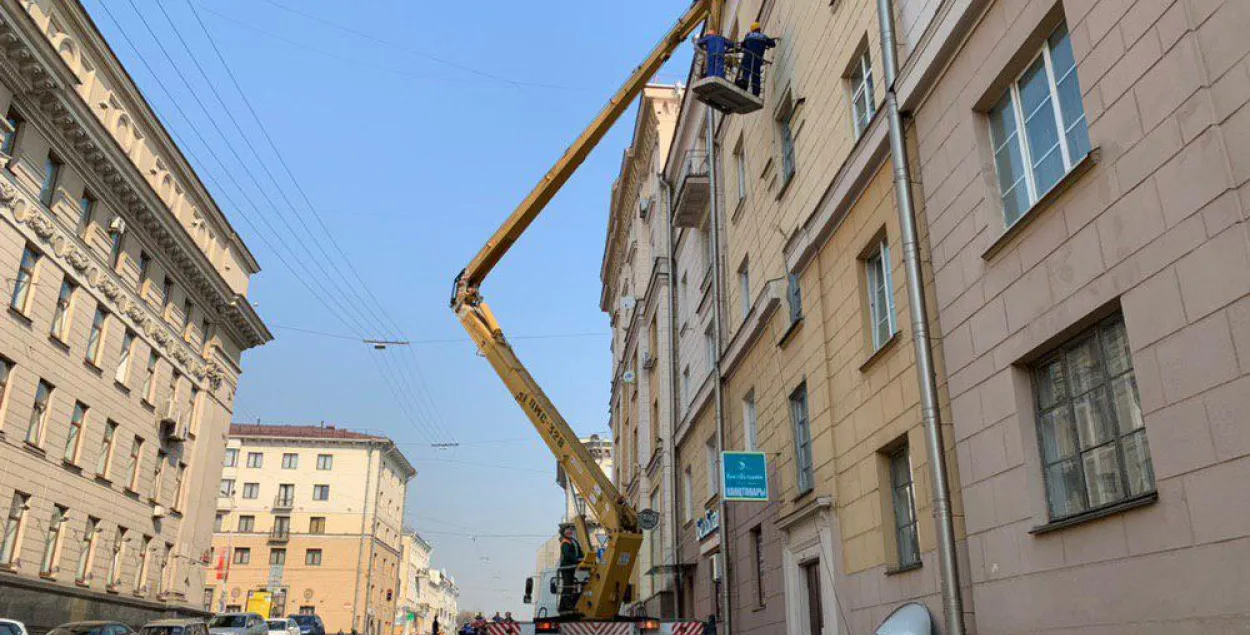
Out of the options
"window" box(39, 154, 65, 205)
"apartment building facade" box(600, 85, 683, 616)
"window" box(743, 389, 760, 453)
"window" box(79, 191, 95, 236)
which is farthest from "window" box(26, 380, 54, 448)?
"window" box(743, 389, 760, 453)

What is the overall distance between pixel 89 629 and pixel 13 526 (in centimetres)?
1010

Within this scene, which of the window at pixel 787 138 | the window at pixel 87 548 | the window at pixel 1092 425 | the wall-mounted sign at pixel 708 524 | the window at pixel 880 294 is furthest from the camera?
the window at pixel 87 548

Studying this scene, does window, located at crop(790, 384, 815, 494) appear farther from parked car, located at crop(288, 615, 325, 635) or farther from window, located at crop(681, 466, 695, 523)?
parked car, located at crop(288, 615, 325, 635)

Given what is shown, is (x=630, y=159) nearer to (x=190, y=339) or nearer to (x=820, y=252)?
(x=190, y=339)

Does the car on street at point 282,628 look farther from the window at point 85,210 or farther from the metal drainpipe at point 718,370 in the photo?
the metal drainpipe at point 718,370

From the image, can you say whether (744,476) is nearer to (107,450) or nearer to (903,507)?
(903,507)

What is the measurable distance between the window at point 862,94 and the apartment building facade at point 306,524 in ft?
226

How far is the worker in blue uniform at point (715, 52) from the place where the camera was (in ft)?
55.0

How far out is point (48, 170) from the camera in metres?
25.0

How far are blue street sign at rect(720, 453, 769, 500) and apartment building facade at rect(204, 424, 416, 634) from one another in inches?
2547

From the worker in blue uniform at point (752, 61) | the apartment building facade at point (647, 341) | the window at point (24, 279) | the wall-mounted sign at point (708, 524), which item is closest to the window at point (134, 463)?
the window at point (24, 279)

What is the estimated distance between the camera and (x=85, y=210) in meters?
27.4

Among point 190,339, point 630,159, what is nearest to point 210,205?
point 190,339

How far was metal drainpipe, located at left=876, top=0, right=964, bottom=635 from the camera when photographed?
903 centimetres
